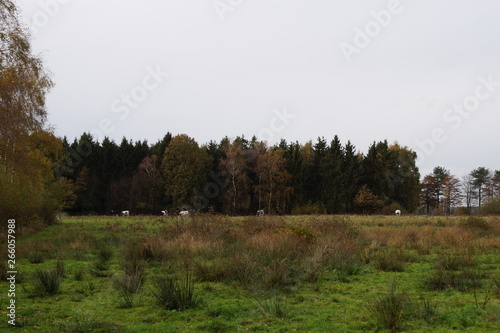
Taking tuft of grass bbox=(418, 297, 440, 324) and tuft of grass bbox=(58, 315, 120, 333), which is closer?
tuft of grass bbox=(58, 315, 120, 333)

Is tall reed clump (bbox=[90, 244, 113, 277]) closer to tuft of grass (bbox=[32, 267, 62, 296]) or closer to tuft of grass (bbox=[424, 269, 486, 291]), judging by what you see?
tuft of grass (bbox=[32, 267, 62, 296])

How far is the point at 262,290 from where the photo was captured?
27.2 ft

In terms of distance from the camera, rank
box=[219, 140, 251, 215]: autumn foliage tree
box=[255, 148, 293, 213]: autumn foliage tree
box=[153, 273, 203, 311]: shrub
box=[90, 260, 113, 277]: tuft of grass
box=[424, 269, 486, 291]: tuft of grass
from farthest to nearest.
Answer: box=[255, 148, 293, 213]: autumn foliage tree, box=[219, 140, 251, 215]: autumn foliage tree, box=[90, 260, 113, 277]: tuft of grass, box=[424, 269, 486, 291]: tuft of grass, box=[153, 273, 203, 311]: shrub

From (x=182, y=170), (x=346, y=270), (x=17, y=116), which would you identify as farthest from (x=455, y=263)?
(x=182, y=170)

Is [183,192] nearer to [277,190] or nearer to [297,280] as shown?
[277,190]

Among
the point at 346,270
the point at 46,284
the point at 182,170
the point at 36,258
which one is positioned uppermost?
the point at 182,170

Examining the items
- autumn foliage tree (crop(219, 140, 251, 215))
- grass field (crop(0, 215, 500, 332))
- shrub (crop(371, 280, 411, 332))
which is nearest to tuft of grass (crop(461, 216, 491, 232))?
grass field (crop(0, 215, 500, 332))

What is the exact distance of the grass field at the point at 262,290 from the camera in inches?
246

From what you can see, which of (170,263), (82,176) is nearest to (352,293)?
(170,263)

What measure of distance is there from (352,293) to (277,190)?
50597mm

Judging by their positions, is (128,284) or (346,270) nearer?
(128,284)

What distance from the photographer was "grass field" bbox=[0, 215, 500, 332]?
6.25 meters

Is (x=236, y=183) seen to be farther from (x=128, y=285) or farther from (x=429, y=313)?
(x=429, y=313)

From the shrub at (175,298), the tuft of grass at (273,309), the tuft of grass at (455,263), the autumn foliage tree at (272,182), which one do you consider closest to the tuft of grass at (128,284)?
the shrub at (175,298)
